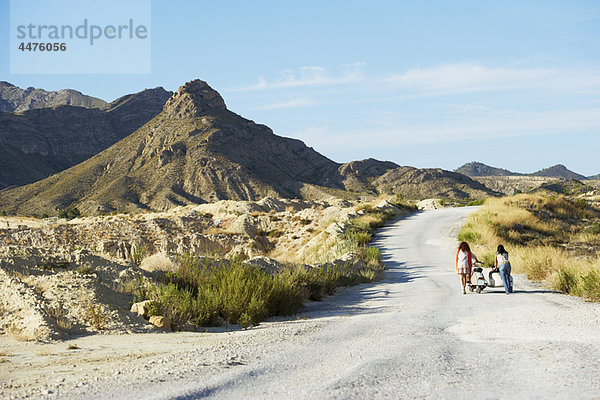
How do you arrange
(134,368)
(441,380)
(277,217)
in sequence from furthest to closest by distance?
(277,217), (134,368), (441,380)

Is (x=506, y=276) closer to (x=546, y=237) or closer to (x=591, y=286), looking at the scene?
(x=591, y=286)

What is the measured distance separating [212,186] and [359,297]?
91023mm

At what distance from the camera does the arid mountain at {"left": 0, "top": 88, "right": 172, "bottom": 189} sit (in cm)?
13912

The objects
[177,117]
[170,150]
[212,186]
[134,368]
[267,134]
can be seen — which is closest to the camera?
[134,368]

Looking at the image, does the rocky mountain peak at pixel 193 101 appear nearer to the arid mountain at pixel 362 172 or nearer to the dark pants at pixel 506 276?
the arid mountain at pixel 362 172

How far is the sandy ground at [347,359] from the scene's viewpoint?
4238 mm

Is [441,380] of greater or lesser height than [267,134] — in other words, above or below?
below

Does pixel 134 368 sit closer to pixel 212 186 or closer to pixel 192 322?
pixel 192 322

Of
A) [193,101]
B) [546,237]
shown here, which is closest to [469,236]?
[546,237]

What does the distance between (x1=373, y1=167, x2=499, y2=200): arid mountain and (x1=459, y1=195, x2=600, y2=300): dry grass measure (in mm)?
71987

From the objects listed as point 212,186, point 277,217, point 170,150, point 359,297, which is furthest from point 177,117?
point 359,297

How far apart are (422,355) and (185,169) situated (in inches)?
4089

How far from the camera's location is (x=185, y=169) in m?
106

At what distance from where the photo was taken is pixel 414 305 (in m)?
10.1
